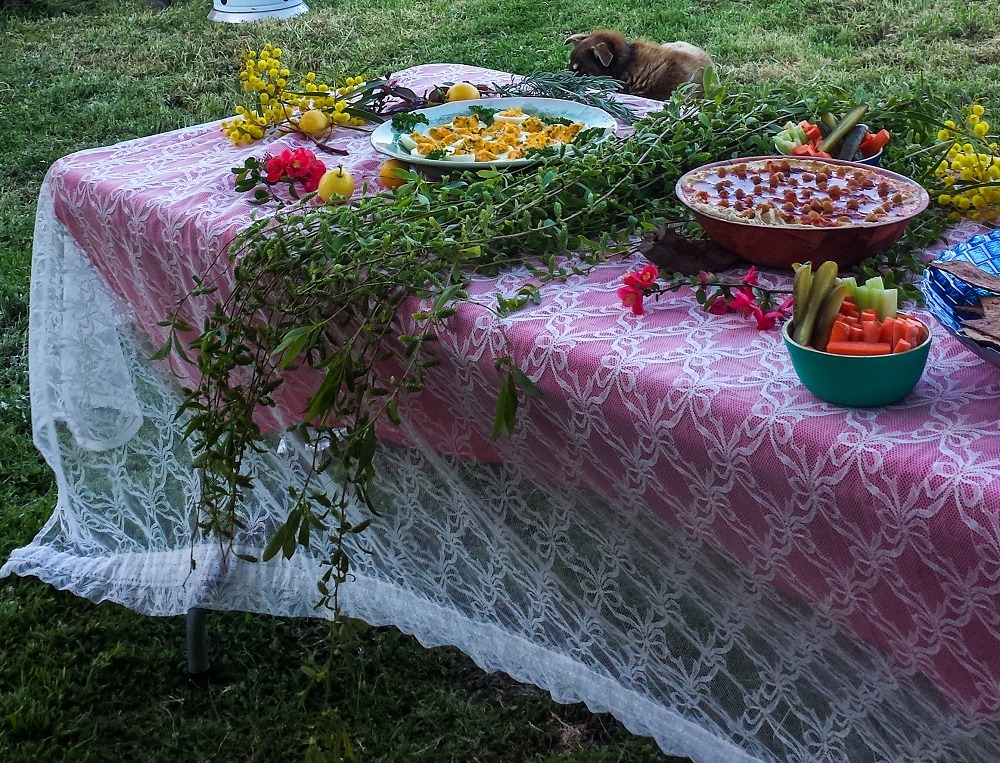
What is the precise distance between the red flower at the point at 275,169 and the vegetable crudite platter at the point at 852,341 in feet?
3.06

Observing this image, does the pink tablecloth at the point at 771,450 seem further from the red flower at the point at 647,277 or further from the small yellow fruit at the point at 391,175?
the small yellow fruit at the point at 391,175

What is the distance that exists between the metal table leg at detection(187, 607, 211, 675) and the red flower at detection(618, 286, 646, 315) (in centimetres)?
110

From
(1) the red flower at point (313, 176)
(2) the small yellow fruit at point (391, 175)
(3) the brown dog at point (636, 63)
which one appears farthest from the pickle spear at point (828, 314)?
(3) the brown dog at point (636, 63)

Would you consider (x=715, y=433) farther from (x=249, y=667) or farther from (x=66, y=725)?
(x=66, y=725)

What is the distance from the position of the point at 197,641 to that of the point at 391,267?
1023 millimetres

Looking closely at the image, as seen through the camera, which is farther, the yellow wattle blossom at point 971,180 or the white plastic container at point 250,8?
the white plastic container at point 250,8

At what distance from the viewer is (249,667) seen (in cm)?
192

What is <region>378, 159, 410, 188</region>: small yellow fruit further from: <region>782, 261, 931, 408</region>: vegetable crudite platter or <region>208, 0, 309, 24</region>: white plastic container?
<region>208, 0, 309, 24</region>: white plastic container

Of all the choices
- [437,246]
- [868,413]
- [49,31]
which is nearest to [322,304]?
[437,246]

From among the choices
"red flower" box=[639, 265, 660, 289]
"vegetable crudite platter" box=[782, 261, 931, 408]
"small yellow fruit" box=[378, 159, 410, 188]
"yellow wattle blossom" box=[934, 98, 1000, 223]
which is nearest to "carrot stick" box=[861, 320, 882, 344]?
"vegetable crudite platter" box=[782, 261, 931, 408]

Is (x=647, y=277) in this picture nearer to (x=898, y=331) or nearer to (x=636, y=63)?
(x=898, y=331)

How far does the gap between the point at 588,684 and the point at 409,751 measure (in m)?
0.60

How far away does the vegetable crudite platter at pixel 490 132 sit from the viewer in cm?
143

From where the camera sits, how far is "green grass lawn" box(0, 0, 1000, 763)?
176cm
